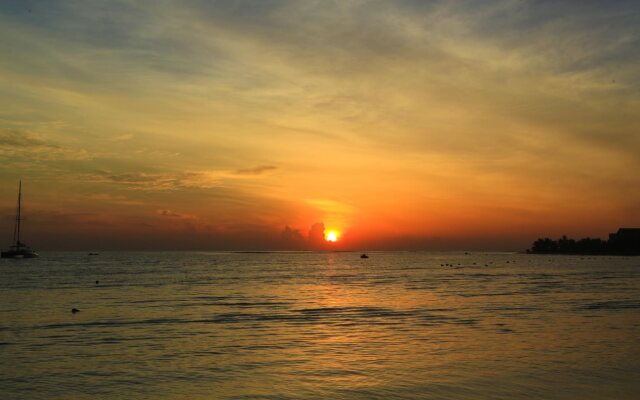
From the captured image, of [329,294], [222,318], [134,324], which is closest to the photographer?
[134,324]

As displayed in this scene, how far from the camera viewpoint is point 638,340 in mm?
33594

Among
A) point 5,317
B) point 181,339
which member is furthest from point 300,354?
point 5,317

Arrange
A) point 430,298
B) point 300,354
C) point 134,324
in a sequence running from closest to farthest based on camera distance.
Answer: point 300,354 < point 134,324 < point 430,298

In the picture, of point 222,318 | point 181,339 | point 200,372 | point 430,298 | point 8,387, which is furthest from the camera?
point 430,298

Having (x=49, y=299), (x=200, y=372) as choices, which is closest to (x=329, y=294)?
(x=49, y=299)

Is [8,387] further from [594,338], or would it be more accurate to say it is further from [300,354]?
[594,338]

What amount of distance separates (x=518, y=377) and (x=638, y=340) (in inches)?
521

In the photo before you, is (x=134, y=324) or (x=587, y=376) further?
(x=134, y=324)

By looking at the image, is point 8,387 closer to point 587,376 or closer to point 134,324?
point 134,324

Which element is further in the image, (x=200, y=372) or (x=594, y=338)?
(x=594, y=338)

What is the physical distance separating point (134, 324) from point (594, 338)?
3192cm

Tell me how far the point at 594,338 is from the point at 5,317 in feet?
148

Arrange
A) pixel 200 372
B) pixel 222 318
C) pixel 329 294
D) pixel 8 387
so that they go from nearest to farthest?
1. pixel 8 387
2. pixel 200 372
3. pixel 222 318
4. pixel 329 294

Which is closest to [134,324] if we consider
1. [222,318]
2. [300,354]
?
[222,318]
